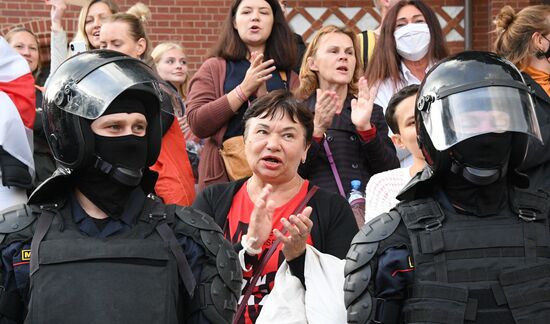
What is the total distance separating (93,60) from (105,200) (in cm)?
49

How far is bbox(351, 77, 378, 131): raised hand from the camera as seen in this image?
5.79 metres

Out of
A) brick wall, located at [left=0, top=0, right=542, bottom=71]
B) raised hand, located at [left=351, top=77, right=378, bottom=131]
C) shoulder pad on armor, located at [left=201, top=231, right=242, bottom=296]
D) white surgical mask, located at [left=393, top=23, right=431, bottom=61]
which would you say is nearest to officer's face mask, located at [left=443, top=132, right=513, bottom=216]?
shoulder pad on armor, located at [left=201, top=231, right=242, bottom=296]

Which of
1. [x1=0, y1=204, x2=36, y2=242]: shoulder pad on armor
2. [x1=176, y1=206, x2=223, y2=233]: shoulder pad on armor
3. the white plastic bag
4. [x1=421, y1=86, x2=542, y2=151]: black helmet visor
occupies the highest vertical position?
[x1=421, y1=86, x2=542, y2=151]: black helmet visor

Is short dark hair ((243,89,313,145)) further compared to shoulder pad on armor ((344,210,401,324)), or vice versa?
short dark hair ((243,89,313,145))

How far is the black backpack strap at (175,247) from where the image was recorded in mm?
3807

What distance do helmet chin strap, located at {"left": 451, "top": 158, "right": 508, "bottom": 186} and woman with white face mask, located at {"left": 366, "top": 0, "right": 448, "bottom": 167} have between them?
249 centimetres

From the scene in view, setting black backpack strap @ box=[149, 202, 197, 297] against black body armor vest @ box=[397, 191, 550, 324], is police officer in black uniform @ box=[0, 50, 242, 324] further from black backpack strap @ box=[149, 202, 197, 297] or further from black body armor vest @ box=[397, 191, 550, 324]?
black body armor vest @ box=[397, 191, 550, 324]

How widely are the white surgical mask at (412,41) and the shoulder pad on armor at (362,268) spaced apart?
2.79m

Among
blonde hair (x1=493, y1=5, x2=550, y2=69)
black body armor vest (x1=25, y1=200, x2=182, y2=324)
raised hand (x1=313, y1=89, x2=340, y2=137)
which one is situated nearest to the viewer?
black body armor vest (x1=25, y1=200, x2=182, y2=324)

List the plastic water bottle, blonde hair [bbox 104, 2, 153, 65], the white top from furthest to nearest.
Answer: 1. blonde hair [bbox 104, 2, 153, 65]
2. the plastic water bottle
3. the white top

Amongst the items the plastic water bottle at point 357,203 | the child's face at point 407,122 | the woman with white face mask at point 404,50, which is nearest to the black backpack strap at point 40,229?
the child's face at point 407,122

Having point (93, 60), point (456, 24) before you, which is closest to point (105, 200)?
point (93, 60)

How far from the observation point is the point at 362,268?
3857 millimetres

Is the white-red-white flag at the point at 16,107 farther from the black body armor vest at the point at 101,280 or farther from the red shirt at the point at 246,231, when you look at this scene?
the black body armor vest at the point at 101,280
